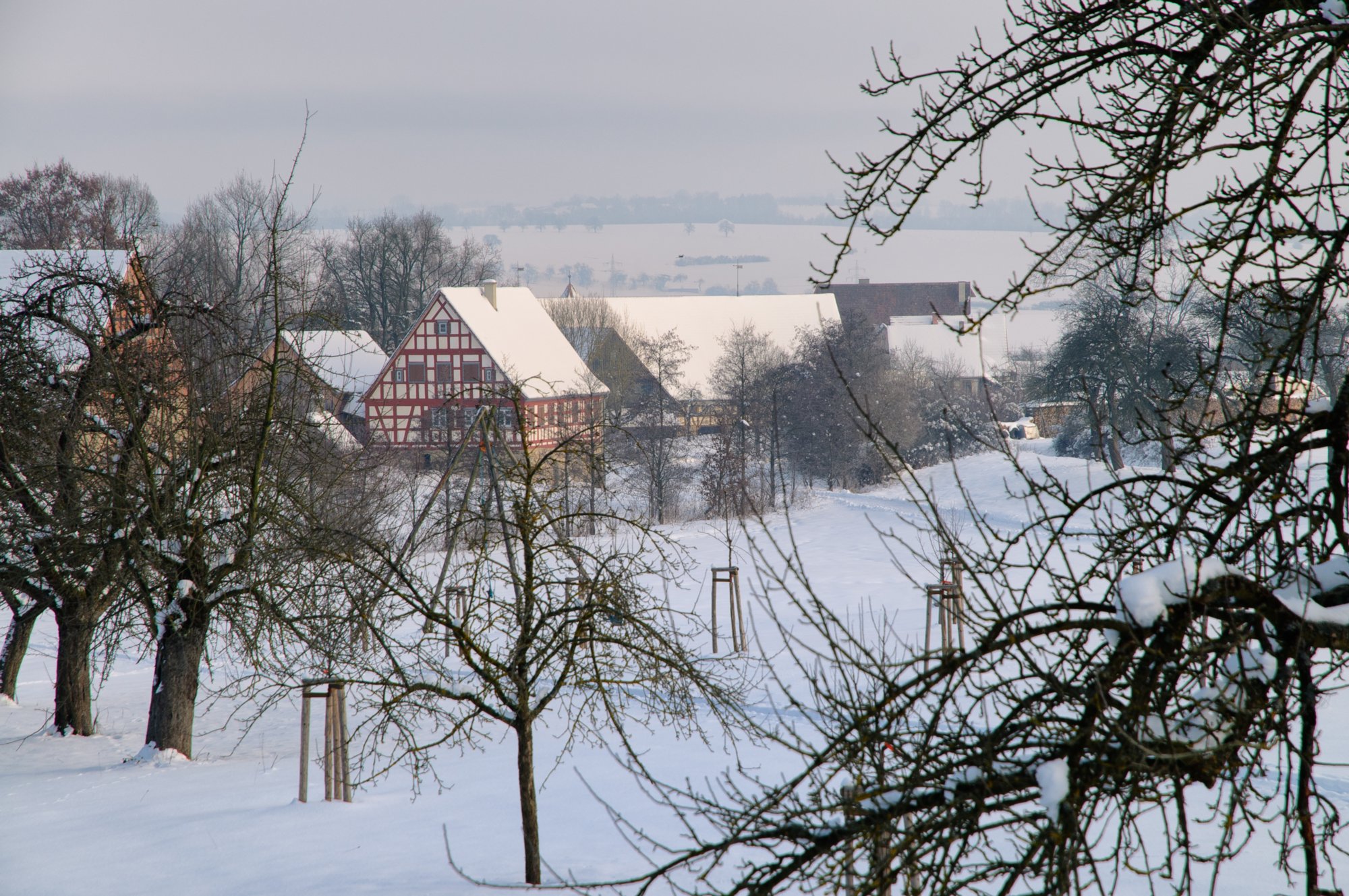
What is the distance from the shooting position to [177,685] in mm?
11734

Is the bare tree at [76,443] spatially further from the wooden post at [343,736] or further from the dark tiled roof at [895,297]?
the dark tiled roof at [895,297]

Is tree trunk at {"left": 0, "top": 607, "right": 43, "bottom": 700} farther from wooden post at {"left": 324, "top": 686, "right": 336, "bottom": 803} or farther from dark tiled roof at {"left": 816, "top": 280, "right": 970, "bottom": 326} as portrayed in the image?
dark tiled roof at {"left": 816, "top": 280, "right": 970, "bottom": 326}

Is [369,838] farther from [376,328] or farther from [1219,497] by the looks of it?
[376,328]

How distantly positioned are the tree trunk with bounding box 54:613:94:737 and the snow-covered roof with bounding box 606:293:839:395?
53350 mm

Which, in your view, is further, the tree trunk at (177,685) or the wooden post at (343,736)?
the tree trunk at (177,685)

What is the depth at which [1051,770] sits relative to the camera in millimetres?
2826

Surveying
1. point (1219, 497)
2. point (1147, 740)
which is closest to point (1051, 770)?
point (1147, 740)

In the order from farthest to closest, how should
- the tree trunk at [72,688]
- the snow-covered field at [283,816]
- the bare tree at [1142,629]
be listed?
the tree trunk at [72,688], the snow-covered field at [283,816], the bare tree at [1142,629]

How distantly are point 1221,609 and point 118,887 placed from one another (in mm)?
8038

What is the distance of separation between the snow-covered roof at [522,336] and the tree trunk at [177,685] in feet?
101

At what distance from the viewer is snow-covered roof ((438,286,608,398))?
44.8 meters

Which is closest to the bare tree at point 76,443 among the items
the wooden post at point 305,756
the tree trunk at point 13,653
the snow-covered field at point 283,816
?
the snow-covered field at point 283,816

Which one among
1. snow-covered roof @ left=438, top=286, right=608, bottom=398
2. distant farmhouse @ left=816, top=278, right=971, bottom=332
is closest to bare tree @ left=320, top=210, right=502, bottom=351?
snow-covered roof @ left=438, top=286, right=608, bottom=398

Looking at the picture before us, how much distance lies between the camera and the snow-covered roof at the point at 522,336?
147 feet
